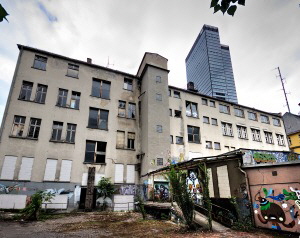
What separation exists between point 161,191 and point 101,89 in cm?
1328

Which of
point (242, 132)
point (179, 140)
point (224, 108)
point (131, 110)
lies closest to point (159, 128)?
point (179, 140)

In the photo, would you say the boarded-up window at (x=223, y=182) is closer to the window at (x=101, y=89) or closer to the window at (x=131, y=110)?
the window at (x=131, y=110)

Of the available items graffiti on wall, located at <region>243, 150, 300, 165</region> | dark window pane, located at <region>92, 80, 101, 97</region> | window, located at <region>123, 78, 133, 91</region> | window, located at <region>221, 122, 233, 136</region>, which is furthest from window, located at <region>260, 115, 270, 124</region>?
dark window pane, located at <region>92, 80, 101, 97</region>

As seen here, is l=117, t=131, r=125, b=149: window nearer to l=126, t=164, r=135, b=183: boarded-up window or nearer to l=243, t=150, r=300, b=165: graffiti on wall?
l=126, t=164, r=135, b=183: boarded-up window

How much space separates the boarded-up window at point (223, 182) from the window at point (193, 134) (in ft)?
44.3

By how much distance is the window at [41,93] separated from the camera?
19500 mm

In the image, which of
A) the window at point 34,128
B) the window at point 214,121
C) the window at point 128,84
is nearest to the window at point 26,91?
the window at point 34,128

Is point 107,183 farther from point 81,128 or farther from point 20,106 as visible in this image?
point 20,106

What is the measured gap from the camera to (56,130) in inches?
760

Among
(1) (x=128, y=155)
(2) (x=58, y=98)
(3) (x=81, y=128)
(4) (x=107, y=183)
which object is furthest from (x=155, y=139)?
(2) (x=58, y=98)

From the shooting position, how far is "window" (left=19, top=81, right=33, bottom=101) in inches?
745

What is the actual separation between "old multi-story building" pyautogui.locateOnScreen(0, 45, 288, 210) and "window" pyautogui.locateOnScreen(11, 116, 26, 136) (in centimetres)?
8

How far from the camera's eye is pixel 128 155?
2136cm

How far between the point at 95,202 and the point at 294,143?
35425mm
